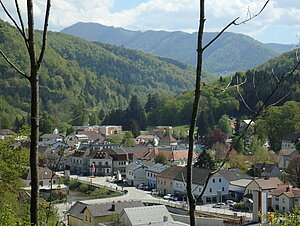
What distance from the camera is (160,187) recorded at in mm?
34812

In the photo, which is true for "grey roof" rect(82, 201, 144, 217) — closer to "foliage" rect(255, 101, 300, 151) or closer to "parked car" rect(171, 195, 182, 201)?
"parked car" rect(171, 195, 182, 201)

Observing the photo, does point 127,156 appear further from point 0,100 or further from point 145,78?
point 145,78

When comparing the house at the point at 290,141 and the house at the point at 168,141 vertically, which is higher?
the house at the point at 290,141

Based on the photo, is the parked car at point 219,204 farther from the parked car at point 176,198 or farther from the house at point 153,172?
the house at point 153,172

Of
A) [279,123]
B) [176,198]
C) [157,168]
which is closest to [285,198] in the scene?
[176,198]

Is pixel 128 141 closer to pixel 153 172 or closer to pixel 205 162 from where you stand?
pixel 153 172

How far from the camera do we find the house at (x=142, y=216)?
65.3ft

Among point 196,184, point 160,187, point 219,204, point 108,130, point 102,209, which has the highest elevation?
point 108,130

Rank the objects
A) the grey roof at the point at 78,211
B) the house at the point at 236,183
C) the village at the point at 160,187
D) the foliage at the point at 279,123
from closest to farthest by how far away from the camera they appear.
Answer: the village at the point at 160,187, the grey roof at the point at 78,211, the house at the point at 236,183, the foliage at the point at 279,123

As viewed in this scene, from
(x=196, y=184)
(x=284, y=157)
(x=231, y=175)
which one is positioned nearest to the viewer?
(x=196, y=184)

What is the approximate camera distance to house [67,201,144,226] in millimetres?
22172

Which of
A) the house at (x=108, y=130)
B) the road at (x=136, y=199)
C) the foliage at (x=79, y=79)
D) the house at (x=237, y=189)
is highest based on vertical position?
the foliage at (x=79, y=79)

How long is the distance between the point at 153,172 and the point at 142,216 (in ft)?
55.4

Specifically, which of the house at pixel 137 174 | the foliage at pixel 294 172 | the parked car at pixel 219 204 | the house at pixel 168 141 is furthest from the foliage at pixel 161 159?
the house at pixel 168 141
